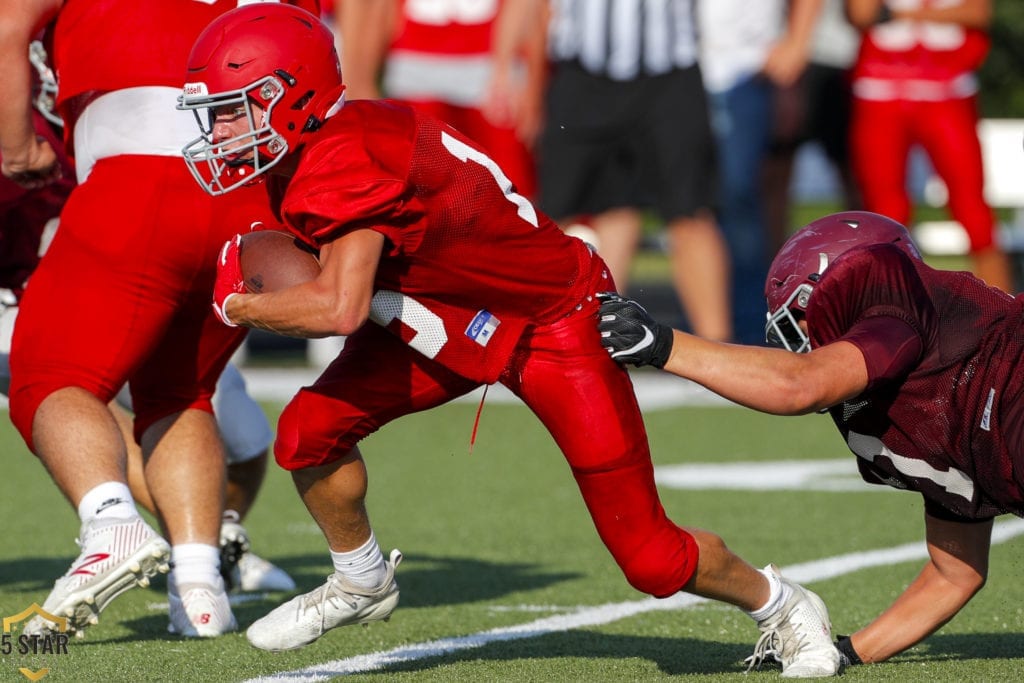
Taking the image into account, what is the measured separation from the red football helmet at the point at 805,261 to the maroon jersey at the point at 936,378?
0.05 meters

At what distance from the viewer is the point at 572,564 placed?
18.8 ft

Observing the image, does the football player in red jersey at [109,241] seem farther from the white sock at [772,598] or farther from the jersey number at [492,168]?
the white sock at [772,598]

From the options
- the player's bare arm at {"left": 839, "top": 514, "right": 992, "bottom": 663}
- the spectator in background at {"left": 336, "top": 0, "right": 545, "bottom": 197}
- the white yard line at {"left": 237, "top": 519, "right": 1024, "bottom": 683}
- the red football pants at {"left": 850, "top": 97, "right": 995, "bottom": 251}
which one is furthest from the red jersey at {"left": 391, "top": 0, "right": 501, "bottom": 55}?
the player's bare arm at {"left": 839, "top": 514, "right": 992, "bottom": 663}

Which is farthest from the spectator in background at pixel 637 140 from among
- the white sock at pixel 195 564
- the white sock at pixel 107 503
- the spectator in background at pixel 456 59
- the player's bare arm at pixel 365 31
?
the white sock at pixel 107 503

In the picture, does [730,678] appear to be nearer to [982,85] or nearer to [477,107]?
[477,107]

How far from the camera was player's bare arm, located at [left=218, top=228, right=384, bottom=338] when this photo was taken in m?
3.73

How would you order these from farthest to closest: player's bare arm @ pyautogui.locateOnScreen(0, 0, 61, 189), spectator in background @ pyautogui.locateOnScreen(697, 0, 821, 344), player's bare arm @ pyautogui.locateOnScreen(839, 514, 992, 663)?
spectator in background @ pyautogui.locateOnScreen(697, 0, 821, 344), player's bare arm @ pyautogui.locateOnScreen(0, 0, 61, 189), player's bare arm @ pyautogui.locateOnScreen(839, 514, 992, 663)

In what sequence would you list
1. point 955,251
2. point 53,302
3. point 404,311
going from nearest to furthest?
point 404,311
point 53,302
point 955,251

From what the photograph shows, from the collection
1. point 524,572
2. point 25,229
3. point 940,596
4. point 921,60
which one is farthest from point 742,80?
point 940,596

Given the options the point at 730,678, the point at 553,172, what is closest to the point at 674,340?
the point at 730,678

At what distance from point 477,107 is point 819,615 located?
5.93 metres

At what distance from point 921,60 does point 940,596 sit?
6.04 m

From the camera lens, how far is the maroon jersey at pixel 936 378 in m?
3.83

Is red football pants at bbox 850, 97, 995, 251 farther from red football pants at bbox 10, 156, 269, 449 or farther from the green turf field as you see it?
red football pants at bbox 10, 156, 269, 449
